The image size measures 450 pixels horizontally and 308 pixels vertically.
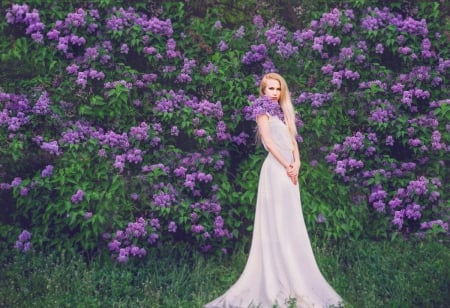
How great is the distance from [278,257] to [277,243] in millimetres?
138

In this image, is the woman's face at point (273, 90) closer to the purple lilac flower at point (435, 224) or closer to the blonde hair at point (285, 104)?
the blonde hair at point (285, 104)

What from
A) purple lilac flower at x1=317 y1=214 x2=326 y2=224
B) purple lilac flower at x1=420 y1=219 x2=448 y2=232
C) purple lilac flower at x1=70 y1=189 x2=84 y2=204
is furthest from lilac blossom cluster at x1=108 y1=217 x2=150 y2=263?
purple lilac flower at x1=420 y1=219 x2=448 y2=232

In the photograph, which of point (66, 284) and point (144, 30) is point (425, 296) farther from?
point (144, 30)

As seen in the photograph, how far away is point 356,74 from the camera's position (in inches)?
414

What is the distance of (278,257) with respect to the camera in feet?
26.6

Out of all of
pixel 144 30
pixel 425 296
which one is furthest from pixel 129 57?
pixel 425 296

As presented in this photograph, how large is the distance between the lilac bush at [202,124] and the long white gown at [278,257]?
5.65 feet

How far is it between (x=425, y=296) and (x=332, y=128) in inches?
117

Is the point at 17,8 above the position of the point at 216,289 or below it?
above

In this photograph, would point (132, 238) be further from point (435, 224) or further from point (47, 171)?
point (435, 224)

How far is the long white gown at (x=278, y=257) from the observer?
26.3ft

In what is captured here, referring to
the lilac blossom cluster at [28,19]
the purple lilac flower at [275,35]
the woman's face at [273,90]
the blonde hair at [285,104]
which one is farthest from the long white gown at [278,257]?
the lilac blossom cluster at [28,19]

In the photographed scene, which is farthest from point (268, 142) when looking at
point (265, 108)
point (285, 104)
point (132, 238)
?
point (132, 238)

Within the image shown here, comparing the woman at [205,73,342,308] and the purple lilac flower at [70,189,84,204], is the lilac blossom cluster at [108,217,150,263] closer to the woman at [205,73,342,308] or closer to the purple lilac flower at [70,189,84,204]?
the purple lilac flower at [70,189,84,204]
